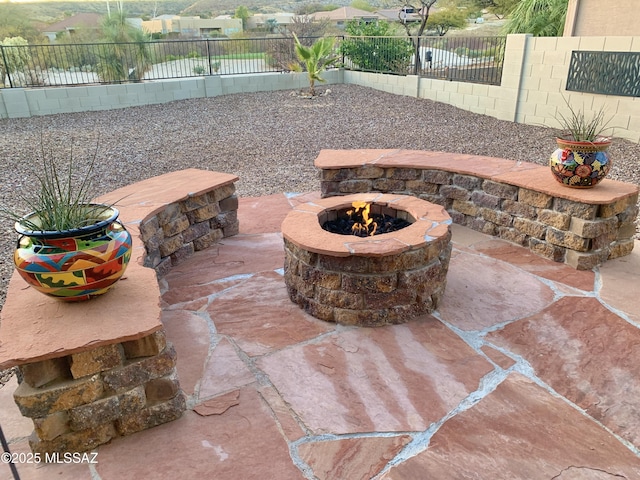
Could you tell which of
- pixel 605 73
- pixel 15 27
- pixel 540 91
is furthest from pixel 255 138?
pixel 15 27

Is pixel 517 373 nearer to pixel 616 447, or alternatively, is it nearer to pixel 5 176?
pixel 616 447

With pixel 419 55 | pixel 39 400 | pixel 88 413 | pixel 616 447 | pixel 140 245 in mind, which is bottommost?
pixel 616 447

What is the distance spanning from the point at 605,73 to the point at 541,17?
660cm

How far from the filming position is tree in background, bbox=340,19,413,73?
1220 cm

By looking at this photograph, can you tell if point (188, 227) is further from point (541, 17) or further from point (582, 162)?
point (541, 17)

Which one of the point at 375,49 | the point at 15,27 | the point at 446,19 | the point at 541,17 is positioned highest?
the point at 446,19

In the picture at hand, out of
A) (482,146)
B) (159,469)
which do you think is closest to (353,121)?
(482,146)

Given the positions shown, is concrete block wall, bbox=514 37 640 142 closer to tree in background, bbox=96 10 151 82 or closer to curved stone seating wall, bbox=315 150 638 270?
curved stone seating wall, bbox=315 150 638 270

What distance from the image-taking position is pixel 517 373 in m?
2.52

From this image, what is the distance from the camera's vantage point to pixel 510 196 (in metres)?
4.00

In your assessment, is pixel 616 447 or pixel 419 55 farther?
pixel 419 55

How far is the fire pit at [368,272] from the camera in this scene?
2.80 m

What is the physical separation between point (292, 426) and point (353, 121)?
27.4 feet

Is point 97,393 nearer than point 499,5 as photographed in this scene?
Yes
